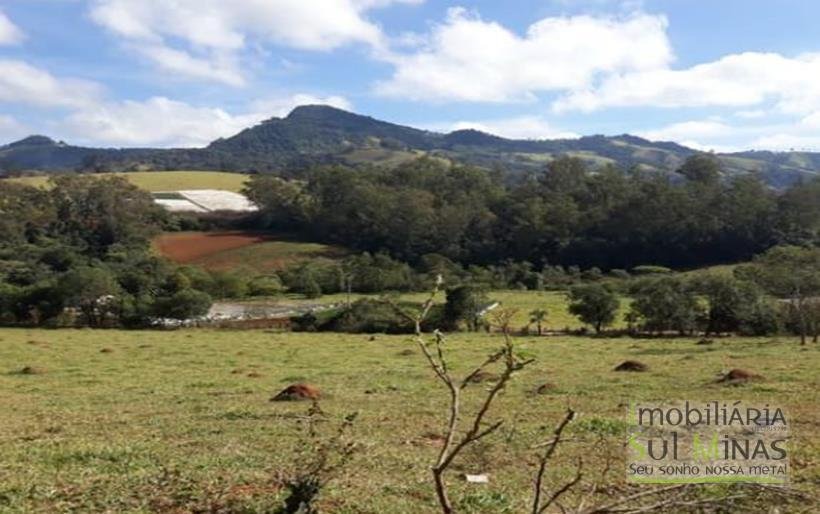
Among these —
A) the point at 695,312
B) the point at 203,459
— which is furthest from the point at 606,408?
the point at 695,312

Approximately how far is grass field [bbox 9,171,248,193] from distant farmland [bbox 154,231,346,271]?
34.7 meters

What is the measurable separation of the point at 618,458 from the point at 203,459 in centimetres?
668

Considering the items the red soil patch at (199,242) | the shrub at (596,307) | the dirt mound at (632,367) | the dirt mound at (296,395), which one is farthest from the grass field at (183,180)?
the dirt mound at (296,395)

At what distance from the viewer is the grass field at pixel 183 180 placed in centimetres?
14388

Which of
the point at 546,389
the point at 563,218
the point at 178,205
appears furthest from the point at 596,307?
the point at 178,205

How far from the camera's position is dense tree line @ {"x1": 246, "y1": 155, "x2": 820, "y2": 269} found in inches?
3738

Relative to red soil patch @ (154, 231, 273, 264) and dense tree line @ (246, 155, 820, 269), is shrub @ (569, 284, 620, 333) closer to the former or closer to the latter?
dense tree line @ (246, 155, 820, 269)

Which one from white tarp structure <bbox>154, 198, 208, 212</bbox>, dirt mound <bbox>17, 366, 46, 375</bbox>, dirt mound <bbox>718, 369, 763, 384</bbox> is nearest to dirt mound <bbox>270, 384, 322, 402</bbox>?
dirt mound <bbox>718, 369, 763, 384</bbox>

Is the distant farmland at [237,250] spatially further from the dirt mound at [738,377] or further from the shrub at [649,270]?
the dirt mound at [738,377]

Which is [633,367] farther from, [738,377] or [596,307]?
[596,307]

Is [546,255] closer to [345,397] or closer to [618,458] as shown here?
[345,397]

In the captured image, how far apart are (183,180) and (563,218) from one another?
83790mm

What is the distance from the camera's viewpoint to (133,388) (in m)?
23.4

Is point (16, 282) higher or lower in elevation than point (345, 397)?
lower
